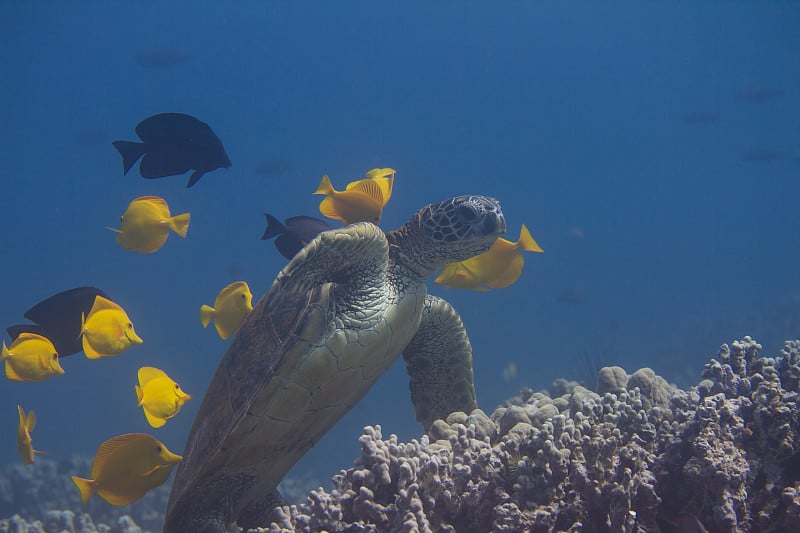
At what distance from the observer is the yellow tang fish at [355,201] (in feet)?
11.2

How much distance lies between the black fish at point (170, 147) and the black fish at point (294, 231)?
0.58 m

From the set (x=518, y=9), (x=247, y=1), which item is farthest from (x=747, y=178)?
(x=247, y=1)

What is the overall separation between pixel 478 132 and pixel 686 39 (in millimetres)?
44113

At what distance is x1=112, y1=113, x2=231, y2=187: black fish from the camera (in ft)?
11.1

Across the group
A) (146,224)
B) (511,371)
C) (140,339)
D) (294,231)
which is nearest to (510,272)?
(294,231)

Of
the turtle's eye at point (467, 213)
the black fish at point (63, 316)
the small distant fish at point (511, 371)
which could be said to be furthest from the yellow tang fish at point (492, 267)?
the small distant fish at point (511, 371)

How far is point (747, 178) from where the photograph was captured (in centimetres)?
11181

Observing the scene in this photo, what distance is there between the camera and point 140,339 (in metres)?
3.19

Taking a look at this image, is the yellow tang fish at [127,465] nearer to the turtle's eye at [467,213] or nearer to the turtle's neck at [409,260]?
the turtle's neck at [409,260]

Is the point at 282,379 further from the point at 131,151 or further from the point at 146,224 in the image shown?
the point at 131,151

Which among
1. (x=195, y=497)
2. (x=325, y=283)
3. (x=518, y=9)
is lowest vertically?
(x=195, y=497)

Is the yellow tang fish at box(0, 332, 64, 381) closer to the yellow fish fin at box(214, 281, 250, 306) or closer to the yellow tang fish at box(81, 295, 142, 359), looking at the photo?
the yellow tang fish at box(81, 295, 142, 359)

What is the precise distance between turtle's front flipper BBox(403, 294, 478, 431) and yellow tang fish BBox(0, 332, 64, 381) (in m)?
2.63

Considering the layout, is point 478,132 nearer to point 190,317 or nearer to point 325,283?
point 190,317
